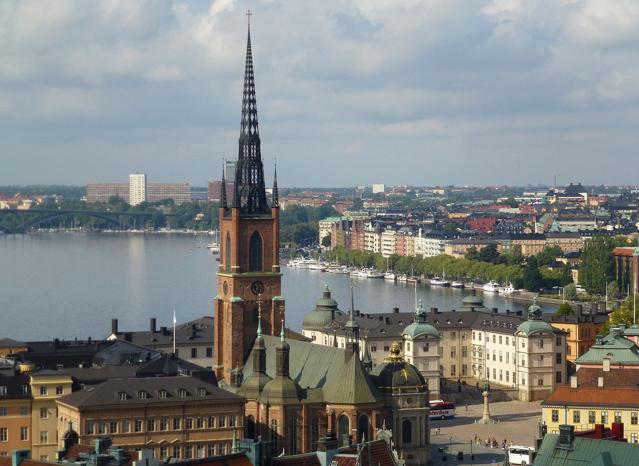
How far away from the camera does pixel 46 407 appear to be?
1730 inches

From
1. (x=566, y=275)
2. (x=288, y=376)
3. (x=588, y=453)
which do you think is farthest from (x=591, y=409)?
(x=566, y=275)

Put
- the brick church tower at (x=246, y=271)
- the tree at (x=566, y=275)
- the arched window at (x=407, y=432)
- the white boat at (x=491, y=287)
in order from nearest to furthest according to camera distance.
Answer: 1. the arched window at (x=407, y=432)
2. the brick church tower at (x=246, y=271)
3. the tree at (x=566, y=275)
4. the white boat at (x=491, y=287)

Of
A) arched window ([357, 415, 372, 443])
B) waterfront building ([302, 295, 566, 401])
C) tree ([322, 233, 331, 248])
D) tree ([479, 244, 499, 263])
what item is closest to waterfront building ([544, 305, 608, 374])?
waterfront building ([302, 295, 566, 401])

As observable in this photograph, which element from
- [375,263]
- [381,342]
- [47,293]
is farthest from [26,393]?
[375,263]

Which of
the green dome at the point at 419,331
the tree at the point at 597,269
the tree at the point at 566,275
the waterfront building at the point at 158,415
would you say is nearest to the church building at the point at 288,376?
the waterfront building at the point at 158,415

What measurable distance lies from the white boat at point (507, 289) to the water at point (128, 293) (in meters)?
1.04

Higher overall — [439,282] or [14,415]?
[14,415]

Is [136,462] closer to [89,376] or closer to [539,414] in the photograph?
[89,376]

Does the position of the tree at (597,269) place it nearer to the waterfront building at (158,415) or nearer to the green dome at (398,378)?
the green dome at (398,378)

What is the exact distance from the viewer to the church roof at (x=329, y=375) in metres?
44.2

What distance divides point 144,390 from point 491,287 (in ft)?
239

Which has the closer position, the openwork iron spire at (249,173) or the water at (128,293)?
the openwork iron spire at (249,173)

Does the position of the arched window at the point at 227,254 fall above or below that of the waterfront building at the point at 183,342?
above

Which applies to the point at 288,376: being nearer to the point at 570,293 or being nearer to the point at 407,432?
the point at 407,432
